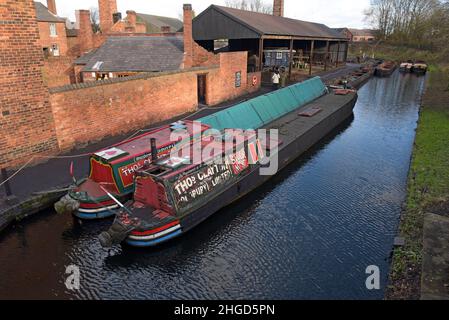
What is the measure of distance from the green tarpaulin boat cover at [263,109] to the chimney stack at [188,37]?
6.15 meters

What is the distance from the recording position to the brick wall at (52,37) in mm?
39188

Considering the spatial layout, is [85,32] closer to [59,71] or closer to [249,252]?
[59,71]

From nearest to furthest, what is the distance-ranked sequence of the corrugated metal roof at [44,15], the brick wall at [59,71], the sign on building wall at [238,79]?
1. the brick wall at [59,71]
2. the sign on building wall at [238,79]
3. the corrugated metal roof at [44,15]

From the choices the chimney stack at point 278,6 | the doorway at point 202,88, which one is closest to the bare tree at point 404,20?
the chimney stack at point 278,6

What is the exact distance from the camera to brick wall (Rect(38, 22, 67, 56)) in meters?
39.2

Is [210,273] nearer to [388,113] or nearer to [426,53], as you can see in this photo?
[388,113]

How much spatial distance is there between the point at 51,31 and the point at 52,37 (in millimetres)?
710

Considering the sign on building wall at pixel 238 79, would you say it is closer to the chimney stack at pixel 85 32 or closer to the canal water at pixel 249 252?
the chimney stack at pixel 85 32

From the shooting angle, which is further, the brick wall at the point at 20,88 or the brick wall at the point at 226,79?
the brick wall at the point at 226,79

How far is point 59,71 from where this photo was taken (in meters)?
23.0

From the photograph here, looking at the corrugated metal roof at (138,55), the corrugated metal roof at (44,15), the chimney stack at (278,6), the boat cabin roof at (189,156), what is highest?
the chimney stack at (278,6)


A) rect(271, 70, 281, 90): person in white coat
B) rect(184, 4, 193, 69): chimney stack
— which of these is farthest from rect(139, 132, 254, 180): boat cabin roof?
rect(271, 70, 281, 90): person in white coat

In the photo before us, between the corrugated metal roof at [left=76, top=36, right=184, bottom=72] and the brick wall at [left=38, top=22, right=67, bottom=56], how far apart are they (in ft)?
63.1
